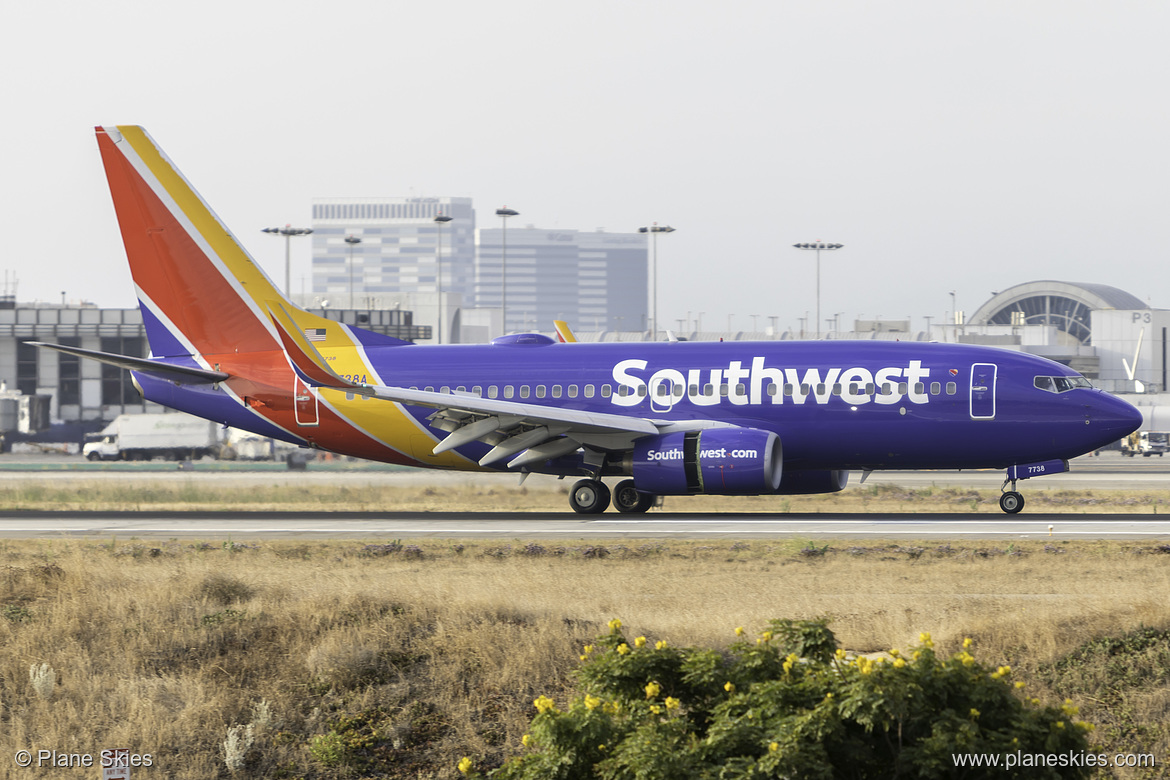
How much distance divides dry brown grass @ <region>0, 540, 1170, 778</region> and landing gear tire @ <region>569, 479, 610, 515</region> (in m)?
10.4

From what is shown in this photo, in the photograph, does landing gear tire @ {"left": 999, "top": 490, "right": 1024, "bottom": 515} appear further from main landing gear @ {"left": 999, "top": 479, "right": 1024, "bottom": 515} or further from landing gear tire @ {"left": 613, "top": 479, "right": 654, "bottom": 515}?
landing gear tire @ {"left": 613, "top": 479, "right": 654, "bottom": 515}

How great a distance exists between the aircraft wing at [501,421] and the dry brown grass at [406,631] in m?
8.40

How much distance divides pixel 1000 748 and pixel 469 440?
2266 centimetres

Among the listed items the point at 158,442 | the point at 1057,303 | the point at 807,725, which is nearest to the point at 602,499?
the point at 807,725

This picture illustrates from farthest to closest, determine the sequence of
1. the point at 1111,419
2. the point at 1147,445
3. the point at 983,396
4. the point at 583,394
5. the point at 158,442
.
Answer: the point at 1147,445, the point at 158,442, the point at 583,394, the point at 983,396, the point at 1111,419

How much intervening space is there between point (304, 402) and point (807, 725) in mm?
26344

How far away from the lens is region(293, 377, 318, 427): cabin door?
104ft

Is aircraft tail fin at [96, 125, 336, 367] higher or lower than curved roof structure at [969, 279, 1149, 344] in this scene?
lower

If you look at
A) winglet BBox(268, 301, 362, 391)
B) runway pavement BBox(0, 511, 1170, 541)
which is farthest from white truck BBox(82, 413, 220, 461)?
winglet BBox(268, 301, 362, 391)

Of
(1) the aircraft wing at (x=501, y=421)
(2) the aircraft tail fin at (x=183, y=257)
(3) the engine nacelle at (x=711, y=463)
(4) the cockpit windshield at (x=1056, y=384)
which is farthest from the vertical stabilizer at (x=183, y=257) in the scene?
(4) the cockpit windshield at (x=1056, y=384)

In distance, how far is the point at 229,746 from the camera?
11.2 meters

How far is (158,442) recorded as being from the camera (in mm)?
78062

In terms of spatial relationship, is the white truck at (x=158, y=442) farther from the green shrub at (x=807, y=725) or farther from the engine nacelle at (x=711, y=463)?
the green shrub at (x=807, y=725)

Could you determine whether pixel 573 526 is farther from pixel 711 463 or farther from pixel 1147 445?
pixel 1147 445
